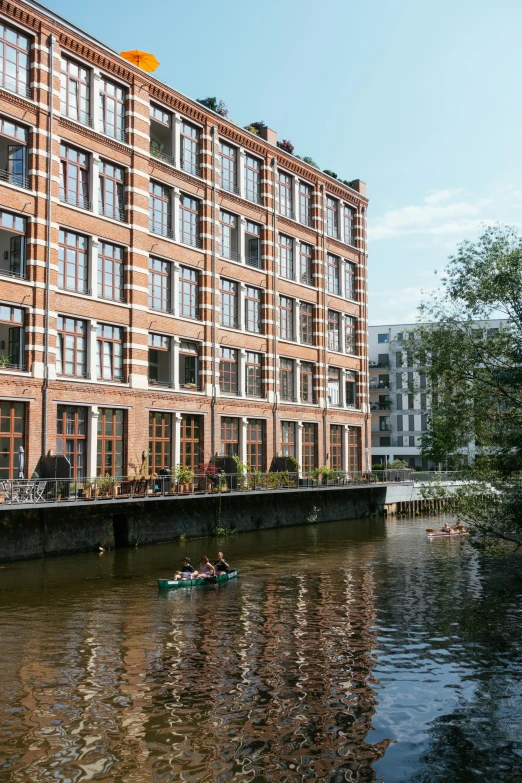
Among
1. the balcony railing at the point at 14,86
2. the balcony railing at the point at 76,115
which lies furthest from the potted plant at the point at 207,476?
the balcony railing at the point at 14,86

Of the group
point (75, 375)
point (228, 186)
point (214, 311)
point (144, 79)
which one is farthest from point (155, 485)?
point (144, 79)

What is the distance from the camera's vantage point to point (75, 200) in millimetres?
40594

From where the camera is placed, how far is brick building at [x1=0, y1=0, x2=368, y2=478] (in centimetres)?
3781

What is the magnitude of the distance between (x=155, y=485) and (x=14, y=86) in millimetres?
19102

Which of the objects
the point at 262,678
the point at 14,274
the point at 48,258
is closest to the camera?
the point at 262,678

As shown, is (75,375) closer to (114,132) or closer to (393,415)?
(114,132)

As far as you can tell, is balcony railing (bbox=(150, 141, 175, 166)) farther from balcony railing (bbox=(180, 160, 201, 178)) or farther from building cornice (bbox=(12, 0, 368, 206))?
building cornice (bbox=(12, 0, 368, 206))

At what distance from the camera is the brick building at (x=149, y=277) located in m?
37.8

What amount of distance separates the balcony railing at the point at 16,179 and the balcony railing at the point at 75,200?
2.10 m

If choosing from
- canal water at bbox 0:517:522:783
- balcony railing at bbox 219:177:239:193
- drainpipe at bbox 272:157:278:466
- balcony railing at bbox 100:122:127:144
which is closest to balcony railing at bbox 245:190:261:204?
balcony railing at bbox 219:177:239:193

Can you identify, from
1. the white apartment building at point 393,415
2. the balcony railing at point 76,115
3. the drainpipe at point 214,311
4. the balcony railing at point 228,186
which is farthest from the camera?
the white apartment building at point 393,415

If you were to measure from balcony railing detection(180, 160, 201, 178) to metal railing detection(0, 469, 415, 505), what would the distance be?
→ 689 inches

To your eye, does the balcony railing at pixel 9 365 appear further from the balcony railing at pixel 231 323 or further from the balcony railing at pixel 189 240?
the balcony railing at pixel 231 323

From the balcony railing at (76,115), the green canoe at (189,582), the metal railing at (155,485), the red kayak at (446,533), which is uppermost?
the balcony railing at (76,115)
